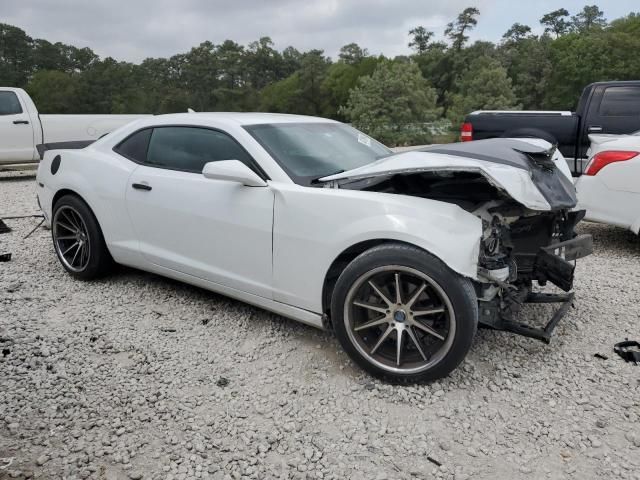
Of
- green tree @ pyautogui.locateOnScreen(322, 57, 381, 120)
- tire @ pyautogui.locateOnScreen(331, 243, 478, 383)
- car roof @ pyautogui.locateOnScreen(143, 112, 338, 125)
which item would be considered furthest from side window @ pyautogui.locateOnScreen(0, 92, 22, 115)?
green tree @ pyautogui.locateOnScreen(322, 57, 381, 120)

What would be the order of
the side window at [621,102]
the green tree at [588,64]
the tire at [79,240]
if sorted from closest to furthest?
the tire at [79,240], the side window at [621,102], the green tree at [588,64]

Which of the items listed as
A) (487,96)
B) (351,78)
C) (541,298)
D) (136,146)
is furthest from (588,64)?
(136,146)

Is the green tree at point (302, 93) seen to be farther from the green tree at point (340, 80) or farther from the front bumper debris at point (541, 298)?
the front bumper debris at point (541, 298)

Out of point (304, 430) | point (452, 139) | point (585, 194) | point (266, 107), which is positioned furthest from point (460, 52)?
point (304, 430)

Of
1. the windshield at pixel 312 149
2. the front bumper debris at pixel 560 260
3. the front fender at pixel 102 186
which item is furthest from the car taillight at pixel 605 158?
the front fender at pixel 102 186

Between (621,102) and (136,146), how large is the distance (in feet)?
21.8

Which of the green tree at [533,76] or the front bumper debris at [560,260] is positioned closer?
the front bumper debris at [560,260]

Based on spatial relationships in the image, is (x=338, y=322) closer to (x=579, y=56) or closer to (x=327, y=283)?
(x=327, y=283)

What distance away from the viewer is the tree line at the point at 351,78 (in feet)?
102

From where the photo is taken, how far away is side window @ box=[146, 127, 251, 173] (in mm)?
3362

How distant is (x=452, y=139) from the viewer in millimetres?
29141

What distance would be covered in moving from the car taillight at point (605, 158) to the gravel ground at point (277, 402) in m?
1.62

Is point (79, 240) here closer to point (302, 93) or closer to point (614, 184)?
point (614, 184)

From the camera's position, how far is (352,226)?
271cm
